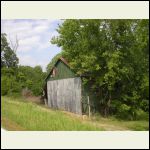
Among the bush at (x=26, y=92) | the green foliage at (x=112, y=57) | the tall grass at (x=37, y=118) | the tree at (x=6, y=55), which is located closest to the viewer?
the tall grass at (x=37, y=118)

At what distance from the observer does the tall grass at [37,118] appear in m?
12.0

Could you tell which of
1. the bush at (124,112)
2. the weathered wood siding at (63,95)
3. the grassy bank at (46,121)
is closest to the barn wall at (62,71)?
the weathered wood siding at (63,95)

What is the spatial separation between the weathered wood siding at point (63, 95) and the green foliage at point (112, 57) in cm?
51

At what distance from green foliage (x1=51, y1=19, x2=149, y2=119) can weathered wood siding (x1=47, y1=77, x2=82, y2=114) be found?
0.51 metres

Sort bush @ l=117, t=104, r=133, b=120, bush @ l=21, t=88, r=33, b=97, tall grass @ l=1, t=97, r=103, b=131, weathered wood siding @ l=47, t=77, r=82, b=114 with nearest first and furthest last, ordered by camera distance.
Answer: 1. tall grass @ l=1, t=97, r=103, b=131
2. bush @ l=21, t=88, r=33, b=97
3. bush @ l=117, t=104, r=133, b=120
4. weathered wood siding @ l=47, t=77, r=82, b=114

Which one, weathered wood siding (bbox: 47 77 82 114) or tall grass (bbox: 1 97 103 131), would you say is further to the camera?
weathered wood siding (bbox: 47 77 82 114)

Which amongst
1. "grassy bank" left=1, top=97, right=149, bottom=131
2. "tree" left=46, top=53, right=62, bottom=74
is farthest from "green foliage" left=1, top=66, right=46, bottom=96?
"grassy bank" left=1, top=97, right=149, bottom=131

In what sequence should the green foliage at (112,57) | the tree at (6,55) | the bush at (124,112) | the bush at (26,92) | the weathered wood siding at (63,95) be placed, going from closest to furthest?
the tree at (6,55), the green foliage at (112,57), the bush at (26,92), the bush at (124,112), the weathered wood siding at (63,95)

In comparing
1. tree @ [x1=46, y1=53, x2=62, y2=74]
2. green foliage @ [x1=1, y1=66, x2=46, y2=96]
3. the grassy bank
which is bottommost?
the grassy bank

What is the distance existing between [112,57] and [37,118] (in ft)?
8.69

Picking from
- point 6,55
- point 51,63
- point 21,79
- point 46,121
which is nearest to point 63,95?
point 51,63

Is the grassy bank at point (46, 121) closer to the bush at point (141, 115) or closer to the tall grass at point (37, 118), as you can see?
the tall grass at point (37, 118)

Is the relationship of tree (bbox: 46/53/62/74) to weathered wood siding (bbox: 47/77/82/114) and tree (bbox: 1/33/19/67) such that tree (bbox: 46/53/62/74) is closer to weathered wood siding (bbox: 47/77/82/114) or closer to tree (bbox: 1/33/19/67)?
weathered wood siding (bbox: 47/77/82/114)

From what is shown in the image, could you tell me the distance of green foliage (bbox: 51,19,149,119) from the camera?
12.5 meters
